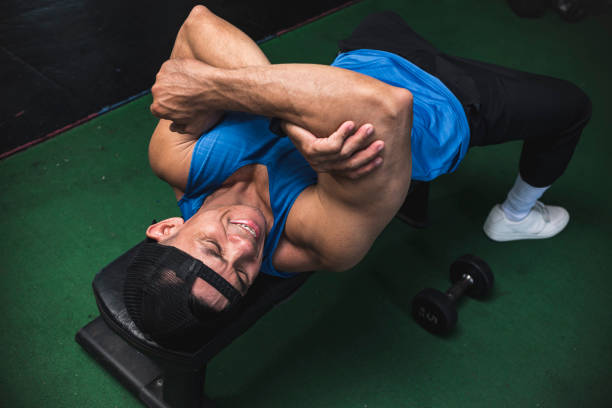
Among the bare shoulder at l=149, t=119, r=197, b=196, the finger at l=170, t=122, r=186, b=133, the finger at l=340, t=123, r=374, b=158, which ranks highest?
the finger at l=340, t=123, r=374, b=158

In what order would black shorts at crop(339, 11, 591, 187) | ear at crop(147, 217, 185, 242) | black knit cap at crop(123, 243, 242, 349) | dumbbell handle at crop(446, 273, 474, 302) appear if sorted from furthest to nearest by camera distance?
dumbbell handle at crop(446, 273, 474, 302), black shorts at crop(339, 11, 591, 187), ear at crop(147, 217, 185, 242), black knit cap at crop(123, 243, 242, 349)

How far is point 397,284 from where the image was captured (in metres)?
2.30

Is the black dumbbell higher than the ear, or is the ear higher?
the ear

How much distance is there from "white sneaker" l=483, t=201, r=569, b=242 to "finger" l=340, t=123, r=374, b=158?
1483 millimetres

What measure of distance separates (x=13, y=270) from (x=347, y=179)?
68.5 inches

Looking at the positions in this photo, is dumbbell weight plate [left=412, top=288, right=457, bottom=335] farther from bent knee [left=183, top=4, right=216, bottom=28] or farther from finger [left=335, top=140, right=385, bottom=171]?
bent knee [left=183, top=4, right=216, bottom=28]

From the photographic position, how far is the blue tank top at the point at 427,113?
1.69 m

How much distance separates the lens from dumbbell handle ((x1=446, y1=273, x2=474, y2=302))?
2117 mm

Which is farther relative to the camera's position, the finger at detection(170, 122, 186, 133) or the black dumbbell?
the black dumbbell

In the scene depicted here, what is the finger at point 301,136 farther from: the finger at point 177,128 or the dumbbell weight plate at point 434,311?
the dumbbell weight plate at point 434,311

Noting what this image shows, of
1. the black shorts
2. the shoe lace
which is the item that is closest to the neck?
the black shorts

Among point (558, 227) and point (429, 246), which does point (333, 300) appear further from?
point (558, 227)

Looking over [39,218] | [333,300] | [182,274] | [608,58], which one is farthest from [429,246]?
[608,58]

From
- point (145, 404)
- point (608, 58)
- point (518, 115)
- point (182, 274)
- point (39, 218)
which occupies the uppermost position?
point (518, 115)
